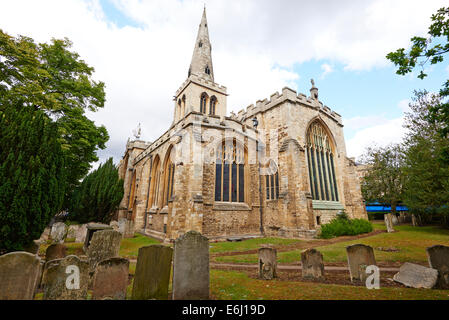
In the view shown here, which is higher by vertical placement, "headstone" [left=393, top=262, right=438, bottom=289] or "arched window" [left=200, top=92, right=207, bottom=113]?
"arched window" [left=200, top=92, right=207, bottom=113]

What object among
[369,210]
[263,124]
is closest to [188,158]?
[263,124]

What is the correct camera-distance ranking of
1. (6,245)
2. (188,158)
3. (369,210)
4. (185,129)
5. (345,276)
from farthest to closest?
1. (369,210)
2. (185,129)
3. (188,158)
4. (6,245)
5. (345,276)

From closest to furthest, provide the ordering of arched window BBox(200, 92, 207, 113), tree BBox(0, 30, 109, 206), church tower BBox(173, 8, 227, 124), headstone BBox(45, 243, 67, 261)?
headstone BBox(45, 243, 67, 261)
tree BBox(0, 30, 109, 206)
church tower BBox(173, 8, 227, 124)
arched window BBox(200, 92, 207, 113)

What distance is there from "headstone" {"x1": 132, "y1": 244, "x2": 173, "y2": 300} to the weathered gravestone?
5.77 meters

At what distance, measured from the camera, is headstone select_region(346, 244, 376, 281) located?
180 inches

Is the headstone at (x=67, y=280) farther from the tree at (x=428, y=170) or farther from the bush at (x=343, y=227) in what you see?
the tree at (x=428, y=170)

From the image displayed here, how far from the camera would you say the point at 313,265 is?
4.85 meters

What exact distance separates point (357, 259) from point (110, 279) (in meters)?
5.59

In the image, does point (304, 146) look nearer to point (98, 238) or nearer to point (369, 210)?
point (98, 238)

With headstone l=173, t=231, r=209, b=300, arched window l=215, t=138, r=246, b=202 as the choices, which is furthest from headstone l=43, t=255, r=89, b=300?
arched window l=215, t=138, r=246, b=202

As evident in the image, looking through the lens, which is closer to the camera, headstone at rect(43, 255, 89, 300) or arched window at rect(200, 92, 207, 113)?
headstone at rect(43, 255, 89, 300)

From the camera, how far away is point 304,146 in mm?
14039

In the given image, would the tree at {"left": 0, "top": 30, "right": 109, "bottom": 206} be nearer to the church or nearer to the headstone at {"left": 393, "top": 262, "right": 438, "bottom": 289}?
the church
